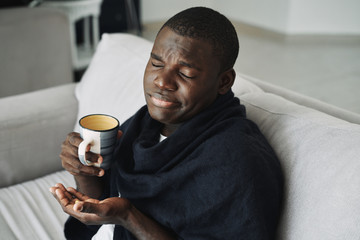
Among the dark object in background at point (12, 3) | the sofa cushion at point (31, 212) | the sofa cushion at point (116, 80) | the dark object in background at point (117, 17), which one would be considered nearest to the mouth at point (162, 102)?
the sofa cushion at point (116, 80)

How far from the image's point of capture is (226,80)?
89cm

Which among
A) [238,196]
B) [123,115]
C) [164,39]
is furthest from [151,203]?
[123,115]

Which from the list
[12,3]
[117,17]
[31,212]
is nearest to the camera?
[31,212]

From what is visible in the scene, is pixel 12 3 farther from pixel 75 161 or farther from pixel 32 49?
pixel 75 161

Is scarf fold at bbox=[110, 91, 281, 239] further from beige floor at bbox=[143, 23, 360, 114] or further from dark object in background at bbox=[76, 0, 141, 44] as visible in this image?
dark object in background at bbox=[76, 0, 141, 44]

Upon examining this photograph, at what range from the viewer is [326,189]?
77cm

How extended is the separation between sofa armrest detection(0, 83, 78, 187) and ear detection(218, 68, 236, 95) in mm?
803

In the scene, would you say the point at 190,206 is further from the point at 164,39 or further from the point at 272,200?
the point at 164,39

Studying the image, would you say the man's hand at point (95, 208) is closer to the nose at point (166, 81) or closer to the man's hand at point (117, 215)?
the man's hand at point (117, 215)

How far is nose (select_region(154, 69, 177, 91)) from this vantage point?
82 cm

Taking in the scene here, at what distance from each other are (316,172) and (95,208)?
17.4 inches

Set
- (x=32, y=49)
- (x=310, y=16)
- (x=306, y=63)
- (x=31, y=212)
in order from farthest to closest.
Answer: (x=310, y=16) → (x=306, y=63) → (x=32, y=49) → (x=31, y=212)

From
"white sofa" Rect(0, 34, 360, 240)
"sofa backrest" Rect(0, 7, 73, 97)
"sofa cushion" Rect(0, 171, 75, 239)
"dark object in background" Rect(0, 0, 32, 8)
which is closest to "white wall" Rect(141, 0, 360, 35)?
"dark object in background" Rect(0, 0, 32, 8)

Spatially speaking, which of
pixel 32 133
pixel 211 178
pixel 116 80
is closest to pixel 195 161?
pixel 211 178
